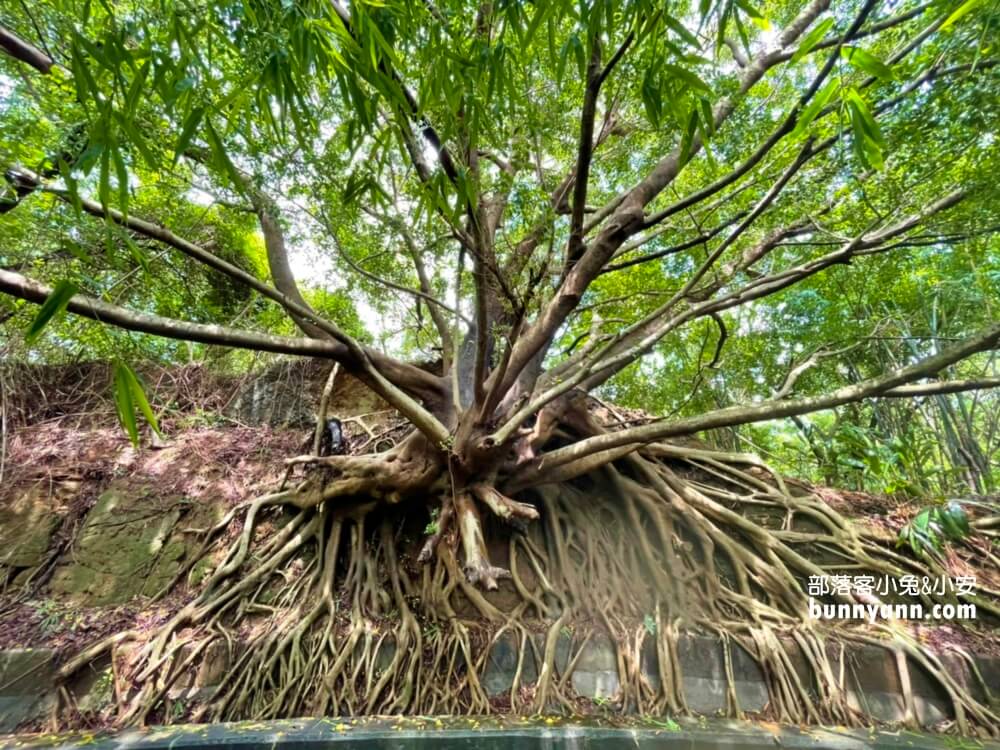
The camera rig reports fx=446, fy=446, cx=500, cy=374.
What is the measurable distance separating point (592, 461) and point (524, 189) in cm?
182

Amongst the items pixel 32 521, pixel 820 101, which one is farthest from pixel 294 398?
pixel 820 101

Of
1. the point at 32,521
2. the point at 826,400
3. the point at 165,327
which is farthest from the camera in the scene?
the point at 32,521

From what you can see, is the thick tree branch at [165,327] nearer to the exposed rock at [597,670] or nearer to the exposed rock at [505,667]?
the exposed rock at [505,667]

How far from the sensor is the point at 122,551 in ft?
10.2

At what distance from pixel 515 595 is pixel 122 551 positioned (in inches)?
109

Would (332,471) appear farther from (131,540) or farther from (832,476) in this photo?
(832,476)

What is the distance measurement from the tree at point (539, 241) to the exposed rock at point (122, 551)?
1.76 ft

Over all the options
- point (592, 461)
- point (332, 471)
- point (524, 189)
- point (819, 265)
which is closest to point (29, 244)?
point (332, 471)

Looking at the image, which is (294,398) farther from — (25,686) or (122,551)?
(25,686)

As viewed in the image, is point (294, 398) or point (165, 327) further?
point (294, 398)

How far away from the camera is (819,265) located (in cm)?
238

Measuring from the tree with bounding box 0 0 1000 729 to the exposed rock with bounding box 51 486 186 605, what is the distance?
538 mm

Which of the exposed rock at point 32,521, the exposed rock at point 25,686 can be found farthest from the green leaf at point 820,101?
the exposed rock at point 32,521

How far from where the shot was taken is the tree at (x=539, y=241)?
55.2 inches
